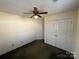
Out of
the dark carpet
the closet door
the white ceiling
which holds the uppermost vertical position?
the white ceiling

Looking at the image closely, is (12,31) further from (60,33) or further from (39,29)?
(39,29)

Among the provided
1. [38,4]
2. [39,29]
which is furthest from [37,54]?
[39,29]

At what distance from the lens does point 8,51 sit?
385cm

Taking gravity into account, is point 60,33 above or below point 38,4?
below

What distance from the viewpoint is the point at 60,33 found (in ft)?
14.2

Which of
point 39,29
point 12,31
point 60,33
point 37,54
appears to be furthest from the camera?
point 39,29

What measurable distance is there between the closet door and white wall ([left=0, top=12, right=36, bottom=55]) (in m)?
1.93

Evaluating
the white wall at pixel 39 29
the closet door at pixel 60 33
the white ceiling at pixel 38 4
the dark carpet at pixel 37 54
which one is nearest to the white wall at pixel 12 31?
the dark carpet at pixel 37 54

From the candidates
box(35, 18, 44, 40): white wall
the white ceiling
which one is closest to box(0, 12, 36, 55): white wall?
the white ceiling

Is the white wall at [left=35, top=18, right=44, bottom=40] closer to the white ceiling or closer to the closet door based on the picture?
the closet door

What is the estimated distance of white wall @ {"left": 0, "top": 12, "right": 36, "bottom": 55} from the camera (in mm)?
3502

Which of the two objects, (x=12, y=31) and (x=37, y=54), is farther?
(x=12, y=31)

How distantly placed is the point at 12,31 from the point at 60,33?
3.01 m

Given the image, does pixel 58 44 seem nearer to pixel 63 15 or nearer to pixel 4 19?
pixel 63 15
